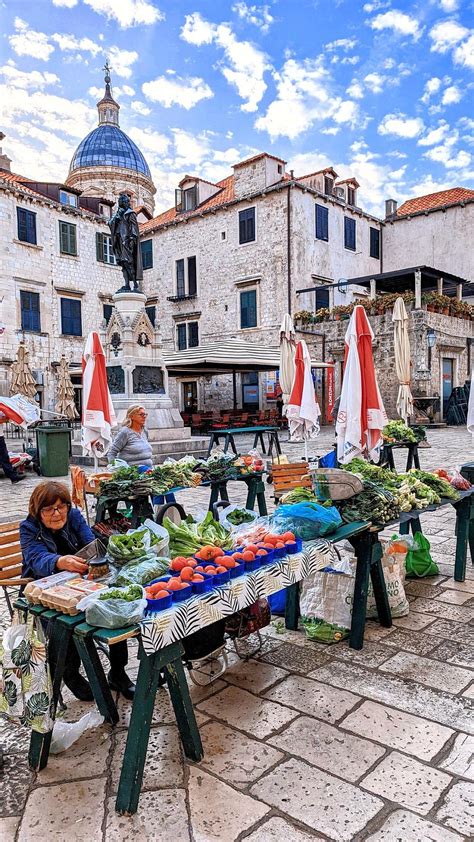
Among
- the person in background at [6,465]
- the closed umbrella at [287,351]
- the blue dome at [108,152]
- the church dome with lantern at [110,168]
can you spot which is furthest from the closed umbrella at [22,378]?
the blue dome at [108,152]

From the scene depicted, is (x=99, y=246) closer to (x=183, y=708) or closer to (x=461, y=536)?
(x=461, y=536)

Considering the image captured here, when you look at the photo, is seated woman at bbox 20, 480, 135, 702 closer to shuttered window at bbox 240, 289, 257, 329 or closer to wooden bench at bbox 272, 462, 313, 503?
wooden bench at bbox 272, 462, 313, 503

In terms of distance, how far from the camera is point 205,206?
1040 inches

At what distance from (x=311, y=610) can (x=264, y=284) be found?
21.1 m

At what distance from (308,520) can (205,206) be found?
25882 mm

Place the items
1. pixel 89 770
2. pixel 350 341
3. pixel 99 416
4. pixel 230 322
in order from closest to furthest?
pixel 89 770
pixel 350 341
pixel 99 416
pixel 230 322

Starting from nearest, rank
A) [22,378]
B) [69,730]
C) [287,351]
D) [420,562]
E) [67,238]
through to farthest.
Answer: [69,730], [420,562], [287,351], [22,378], [67,238]

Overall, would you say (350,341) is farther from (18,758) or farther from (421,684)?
(18,758)

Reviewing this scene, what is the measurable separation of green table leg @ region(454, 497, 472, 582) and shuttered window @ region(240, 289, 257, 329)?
20.0m

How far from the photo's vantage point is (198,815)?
2.02 m

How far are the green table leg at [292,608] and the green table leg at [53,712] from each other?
5.53 ft

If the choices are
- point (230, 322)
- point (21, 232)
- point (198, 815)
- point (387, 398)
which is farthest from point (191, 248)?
point (198, 815)

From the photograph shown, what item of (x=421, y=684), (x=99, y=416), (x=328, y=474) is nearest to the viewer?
(x=421, y=684)

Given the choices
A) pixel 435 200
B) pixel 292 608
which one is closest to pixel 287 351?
pixel 292 608
